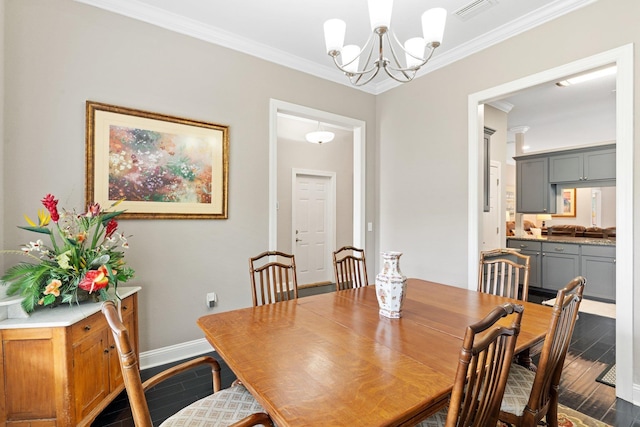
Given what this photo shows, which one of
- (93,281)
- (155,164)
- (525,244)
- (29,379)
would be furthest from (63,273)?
(525,244)

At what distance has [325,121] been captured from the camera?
3789 millimetres

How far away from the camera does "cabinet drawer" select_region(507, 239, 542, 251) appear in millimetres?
5401

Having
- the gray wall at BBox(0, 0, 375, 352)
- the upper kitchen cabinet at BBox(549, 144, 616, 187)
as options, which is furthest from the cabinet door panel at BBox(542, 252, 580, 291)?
the gray wall at BBox(0, 0, 375, 352)

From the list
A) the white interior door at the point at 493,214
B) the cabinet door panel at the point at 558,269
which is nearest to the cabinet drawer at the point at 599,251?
the cabinet door panel at the point at 558,269

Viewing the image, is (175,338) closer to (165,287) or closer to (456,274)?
(165,287)

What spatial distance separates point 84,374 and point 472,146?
11.7 feet

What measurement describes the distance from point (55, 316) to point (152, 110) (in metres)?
1.71

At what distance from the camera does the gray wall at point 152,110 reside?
220 cm

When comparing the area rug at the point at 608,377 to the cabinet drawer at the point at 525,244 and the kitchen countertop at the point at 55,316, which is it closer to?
the cabinet drawer at the point at 525,244

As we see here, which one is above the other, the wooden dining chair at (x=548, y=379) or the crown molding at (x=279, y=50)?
the crown molding at (x=279, y=50)

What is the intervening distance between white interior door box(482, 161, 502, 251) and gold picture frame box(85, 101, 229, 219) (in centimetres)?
377

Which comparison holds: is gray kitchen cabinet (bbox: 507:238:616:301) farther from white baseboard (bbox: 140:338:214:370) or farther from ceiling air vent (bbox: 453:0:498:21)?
white baseboard (bbox: 140:338:214:370)

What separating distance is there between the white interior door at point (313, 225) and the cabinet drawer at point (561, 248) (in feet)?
11.9

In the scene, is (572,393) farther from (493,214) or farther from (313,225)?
(313,225)
